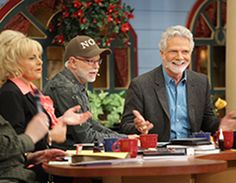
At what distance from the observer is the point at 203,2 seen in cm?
895

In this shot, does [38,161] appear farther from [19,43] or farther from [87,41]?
[87,41]

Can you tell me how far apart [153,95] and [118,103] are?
9.50 feet

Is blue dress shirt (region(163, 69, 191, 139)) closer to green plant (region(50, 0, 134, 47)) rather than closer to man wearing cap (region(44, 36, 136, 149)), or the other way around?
man wearing cap (region(44, 36, 136, 149))

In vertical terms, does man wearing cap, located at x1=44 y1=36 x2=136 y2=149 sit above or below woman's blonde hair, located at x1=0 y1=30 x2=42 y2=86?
below

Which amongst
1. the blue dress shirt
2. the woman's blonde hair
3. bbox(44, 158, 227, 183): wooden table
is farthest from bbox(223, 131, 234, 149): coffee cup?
the woman's blonde hair

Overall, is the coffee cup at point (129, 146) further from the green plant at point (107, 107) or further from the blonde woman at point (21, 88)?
the green plant at point (107, 107)

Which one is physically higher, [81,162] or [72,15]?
[72,15]

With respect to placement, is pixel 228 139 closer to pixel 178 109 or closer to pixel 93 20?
pixel 178 109

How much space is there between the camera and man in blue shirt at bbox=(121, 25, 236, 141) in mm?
4980

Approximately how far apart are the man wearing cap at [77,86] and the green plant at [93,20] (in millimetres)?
2514

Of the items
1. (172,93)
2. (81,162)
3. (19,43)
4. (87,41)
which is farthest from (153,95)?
(81,162)

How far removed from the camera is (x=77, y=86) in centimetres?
470

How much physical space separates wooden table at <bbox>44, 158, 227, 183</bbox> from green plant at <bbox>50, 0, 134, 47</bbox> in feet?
14.3

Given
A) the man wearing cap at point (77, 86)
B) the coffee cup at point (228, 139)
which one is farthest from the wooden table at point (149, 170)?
the man wearing cap at point (77, 86)
